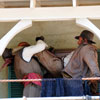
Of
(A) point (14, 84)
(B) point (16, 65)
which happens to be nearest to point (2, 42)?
(B) point (16, 65)

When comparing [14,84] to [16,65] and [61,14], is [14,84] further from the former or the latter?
[61,14]

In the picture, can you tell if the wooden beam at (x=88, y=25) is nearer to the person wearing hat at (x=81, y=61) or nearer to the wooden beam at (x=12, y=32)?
the person wearing hat at (x=81, y=61)

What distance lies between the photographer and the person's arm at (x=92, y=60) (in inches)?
342

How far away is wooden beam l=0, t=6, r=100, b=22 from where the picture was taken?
8781 millimetres

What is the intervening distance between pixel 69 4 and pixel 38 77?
118cm

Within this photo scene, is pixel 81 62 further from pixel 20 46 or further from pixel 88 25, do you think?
pixel 20 46

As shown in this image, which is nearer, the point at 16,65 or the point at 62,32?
the point at 16,65

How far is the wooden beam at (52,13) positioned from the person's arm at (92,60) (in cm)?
54

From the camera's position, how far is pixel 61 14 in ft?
28.9

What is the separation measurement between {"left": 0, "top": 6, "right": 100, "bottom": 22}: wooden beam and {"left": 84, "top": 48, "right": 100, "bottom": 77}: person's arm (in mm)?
541

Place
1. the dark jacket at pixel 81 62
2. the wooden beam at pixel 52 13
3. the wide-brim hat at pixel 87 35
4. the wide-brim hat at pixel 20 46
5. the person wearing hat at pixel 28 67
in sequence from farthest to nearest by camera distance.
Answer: the wide-brim hat at pixel 20 46 < the wide-brim hat at pixel 87 35 < the person wearing hat at pixel 28 67 < the dark jacket at pixel 81 62 < the wooden beam at pixel 52 13

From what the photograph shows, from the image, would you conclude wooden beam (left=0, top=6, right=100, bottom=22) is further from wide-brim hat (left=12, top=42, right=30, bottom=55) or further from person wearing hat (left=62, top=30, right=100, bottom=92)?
wide-brim hat (left=12, top=42, right=30, bottom=55)

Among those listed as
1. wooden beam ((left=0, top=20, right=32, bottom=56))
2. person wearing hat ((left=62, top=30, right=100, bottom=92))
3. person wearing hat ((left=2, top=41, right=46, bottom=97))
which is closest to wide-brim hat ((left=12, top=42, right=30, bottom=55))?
person wearing hat ((left=2, top=41, right=46, bottom=97))

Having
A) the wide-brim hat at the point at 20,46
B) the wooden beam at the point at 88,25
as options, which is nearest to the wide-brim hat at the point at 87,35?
the wooden beam at the point at 88,25
